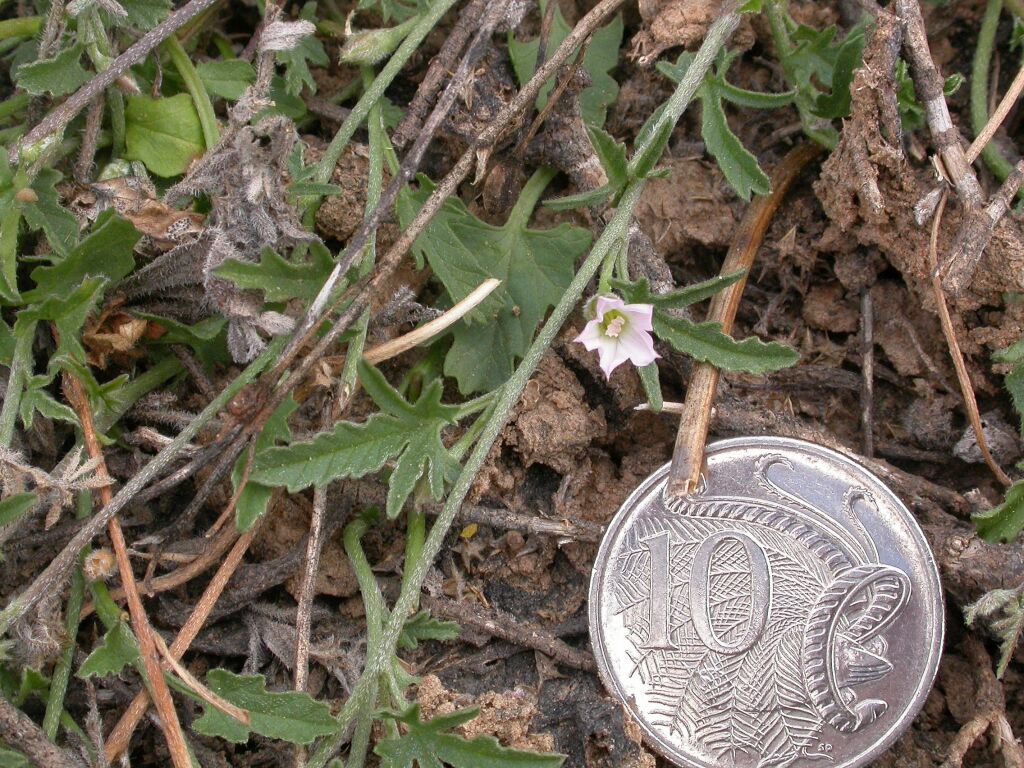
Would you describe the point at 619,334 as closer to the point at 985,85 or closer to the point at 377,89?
the point at 377,89

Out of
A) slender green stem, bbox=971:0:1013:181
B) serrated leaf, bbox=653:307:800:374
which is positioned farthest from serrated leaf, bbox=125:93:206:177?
slender green stem, bbox=971:0:1013:181

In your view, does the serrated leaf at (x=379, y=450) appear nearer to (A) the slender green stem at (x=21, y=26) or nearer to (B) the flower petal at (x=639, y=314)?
(B) the flower petal at (x=639, y=314)

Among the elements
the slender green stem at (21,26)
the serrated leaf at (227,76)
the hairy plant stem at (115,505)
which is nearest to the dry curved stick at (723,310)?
the hairy plant stem at (115,505)

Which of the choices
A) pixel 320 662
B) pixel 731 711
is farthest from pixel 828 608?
pixel 320 662

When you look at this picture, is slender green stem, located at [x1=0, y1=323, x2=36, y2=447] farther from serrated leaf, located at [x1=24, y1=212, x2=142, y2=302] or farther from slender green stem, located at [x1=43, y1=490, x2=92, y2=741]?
slender green stem, located at [x1=43, y1=490, x2=92, y2=741]

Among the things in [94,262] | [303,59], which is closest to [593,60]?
[303,59]

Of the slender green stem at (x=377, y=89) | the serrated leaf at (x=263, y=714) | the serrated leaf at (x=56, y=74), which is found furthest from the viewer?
the slender green stem at (x=377, y=89)

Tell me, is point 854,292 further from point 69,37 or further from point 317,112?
point 69,37
